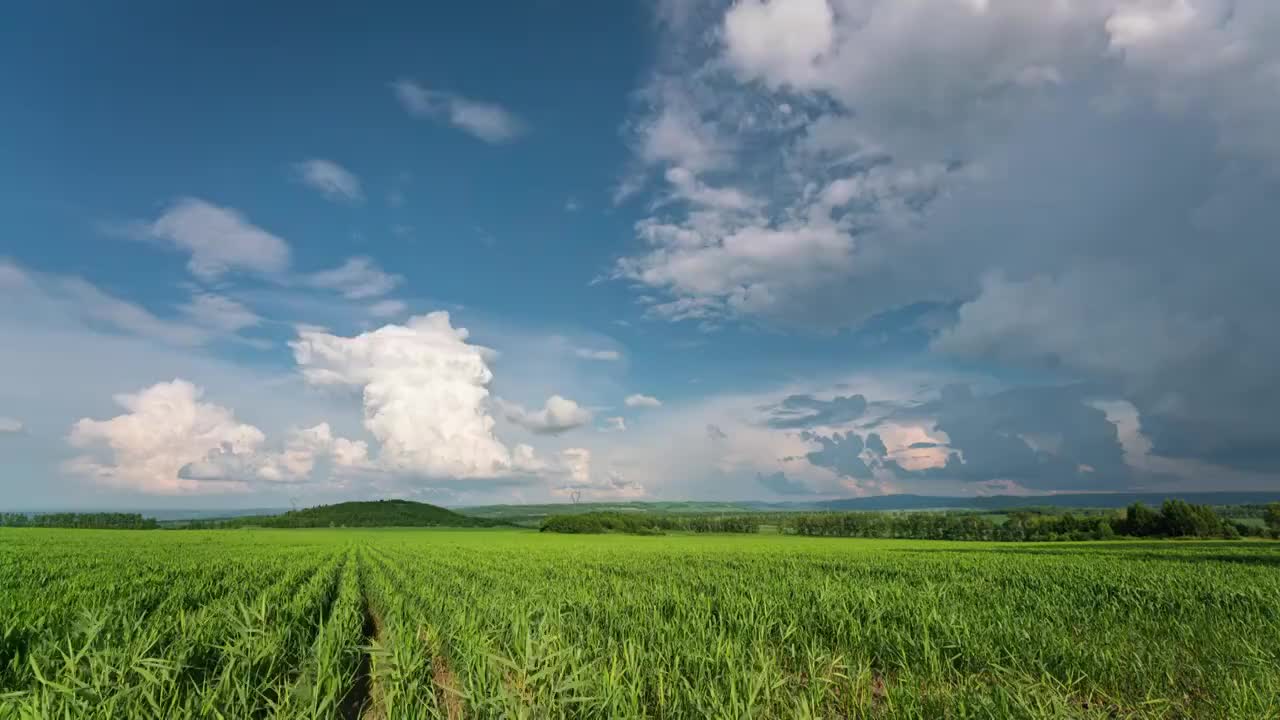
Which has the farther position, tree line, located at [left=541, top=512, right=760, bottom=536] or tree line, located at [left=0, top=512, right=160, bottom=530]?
tree line, located at [left=0, top=512, right=160, bottom=530]

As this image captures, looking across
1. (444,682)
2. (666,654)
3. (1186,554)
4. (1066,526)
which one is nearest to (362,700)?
(444,682)

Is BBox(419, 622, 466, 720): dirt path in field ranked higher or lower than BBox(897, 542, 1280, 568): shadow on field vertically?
higher

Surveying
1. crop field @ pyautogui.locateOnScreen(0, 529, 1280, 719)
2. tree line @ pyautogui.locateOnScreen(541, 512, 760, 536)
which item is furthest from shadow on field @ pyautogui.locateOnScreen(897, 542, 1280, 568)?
tree line @ pyautogui.locateOnScreen(541, 512, 760, 536)

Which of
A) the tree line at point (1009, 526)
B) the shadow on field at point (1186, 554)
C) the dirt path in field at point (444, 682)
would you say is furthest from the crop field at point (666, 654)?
the tree line at point (1009, 526)

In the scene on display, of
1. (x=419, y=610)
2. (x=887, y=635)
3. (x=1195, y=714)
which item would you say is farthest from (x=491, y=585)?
(x=1195, y=714)

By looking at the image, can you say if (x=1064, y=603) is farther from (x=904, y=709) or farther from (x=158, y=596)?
(x=158, y=596)

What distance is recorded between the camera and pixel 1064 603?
13820mm

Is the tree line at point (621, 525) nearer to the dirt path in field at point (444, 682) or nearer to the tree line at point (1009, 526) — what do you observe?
the tree line at point (1009, 526)

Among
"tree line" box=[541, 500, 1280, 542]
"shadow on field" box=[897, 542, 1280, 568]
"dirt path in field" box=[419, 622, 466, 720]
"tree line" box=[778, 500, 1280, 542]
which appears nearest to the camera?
"dirt path in field" box=[419, 622, 466, 720]

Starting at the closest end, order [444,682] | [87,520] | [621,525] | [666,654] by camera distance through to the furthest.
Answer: [666,654]
[444,682]
[621,525]
[87,520]

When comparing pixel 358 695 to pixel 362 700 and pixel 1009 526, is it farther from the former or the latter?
pixel 1009 526

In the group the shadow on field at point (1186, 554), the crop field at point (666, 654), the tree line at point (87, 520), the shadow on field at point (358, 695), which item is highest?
the crop field at point (666, 654)

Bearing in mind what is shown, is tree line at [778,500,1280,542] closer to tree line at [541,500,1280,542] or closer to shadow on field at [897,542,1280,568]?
tree line at [541,500,1280,542]

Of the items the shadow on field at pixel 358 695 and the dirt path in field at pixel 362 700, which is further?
the shadow on field at pixel 358 695
